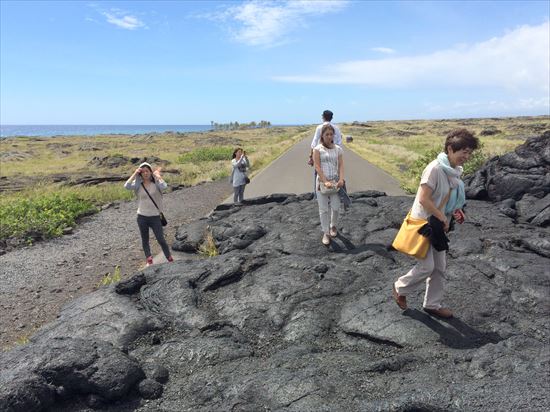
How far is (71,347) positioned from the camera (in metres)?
4.08

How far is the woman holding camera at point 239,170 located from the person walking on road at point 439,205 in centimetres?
746

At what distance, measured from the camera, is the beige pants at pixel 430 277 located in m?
4.89

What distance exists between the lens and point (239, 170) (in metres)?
12.0

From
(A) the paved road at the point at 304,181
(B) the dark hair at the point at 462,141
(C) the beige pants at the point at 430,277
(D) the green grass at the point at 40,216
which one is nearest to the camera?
(B) the dark hair at the point at 462,141

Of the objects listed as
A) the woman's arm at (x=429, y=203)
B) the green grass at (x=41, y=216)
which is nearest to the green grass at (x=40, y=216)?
the green grass at (x=41, y=216)

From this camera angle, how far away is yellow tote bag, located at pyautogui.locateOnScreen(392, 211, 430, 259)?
187 inches

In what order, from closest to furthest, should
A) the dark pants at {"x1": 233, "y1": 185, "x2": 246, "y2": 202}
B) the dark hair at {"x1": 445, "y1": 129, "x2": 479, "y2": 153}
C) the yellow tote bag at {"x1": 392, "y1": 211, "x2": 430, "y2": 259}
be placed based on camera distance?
the dark hair at {"x1": 445, "y1": 129, "x2": 479, "y2": 153} < the yellow tote bag at {"x1": 392, "y1": 211, "x2": 430, "y2": 259} < the dark pants at {"x1": 233, "y1": 185, "x2": 246, "y2": 202}

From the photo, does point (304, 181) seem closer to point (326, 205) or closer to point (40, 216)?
point (40, 216)

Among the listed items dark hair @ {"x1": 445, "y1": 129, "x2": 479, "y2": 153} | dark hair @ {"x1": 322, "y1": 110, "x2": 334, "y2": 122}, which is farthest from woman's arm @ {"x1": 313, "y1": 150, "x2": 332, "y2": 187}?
dark hair @ {"x1": 445, "y1": 129, "x2": 479, "y2": 153}

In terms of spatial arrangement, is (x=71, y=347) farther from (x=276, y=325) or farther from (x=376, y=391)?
(x=376, y=391)

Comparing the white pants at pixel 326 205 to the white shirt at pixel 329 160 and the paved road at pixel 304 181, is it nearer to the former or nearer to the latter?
the white shirt at pixel 329 160

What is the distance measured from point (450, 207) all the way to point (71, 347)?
4198 mm

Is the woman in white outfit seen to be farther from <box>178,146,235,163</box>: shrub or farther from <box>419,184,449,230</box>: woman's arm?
<box>178,146,235,163</box>: shrub

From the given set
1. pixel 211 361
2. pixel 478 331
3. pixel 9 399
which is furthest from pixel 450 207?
pixel 9 399
